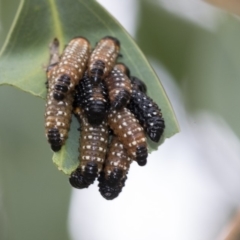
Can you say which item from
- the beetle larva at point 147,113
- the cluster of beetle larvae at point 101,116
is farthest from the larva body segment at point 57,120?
the beetle larva at point 147,113

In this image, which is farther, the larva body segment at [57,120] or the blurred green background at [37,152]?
the blurred green background at [37,152]

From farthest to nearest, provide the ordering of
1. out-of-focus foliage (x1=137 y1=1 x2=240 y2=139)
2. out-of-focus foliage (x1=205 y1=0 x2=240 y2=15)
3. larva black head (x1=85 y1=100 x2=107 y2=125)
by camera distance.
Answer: out-of-focus foliage (x1=137 y1=1 x2=240 y2=139)
out-of-focus foliage (x1=205 y1=0 x2=240 y2=15)
larva black head (x1=85 y1=100 x2=107 y2=125)

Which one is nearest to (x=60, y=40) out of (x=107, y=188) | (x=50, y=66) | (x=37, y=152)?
(x=50, y=66)

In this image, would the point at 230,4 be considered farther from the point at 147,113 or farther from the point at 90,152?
the point at 90,152

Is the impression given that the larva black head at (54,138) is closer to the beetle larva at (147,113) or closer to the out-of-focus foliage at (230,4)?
the beetle larva at (147,113)

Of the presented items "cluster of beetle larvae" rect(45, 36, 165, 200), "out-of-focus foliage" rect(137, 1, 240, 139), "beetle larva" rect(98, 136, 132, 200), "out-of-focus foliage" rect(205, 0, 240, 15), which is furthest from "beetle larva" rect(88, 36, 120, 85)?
"out-of-focus foliage" rect(137, 1, 240, 139)

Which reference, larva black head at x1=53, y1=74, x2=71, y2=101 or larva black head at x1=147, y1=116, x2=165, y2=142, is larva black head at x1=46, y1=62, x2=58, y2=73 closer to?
larva black head at x1=53, y1=74, x2=71, y2=101

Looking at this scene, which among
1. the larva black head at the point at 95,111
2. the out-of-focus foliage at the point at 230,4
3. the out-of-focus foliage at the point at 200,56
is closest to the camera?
the larva black head at the point at 95,111
